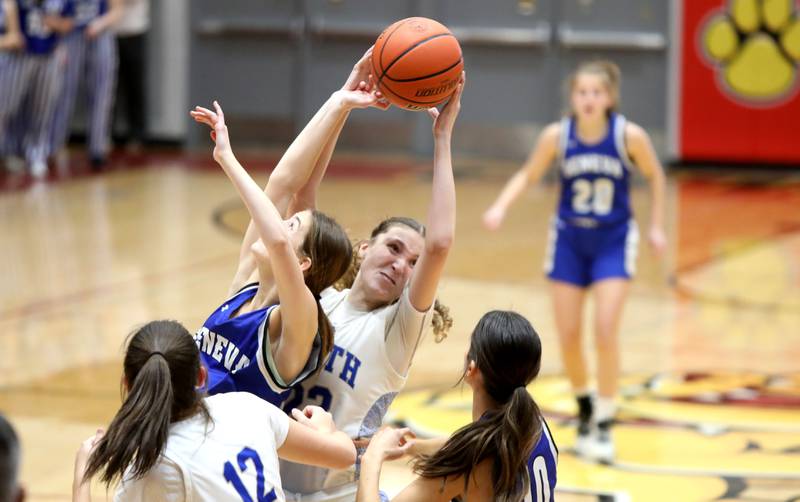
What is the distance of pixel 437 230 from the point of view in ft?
12.0

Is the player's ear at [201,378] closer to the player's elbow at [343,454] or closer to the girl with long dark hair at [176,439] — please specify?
the girl with long dark hair at [176,439]

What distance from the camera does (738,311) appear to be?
889 centimetres

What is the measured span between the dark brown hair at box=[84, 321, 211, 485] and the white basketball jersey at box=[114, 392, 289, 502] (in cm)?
4

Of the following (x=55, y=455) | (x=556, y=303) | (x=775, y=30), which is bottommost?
(x=55, y=455)

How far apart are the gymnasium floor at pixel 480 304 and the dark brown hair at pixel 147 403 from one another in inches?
99.8

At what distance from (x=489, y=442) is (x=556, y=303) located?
10.3 ft

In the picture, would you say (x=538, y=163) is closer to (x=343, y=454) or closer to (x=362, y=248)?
(x=362, y=248)

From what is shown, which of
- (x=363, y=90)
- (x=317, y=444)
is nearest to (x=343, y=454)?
(x=317, y=444)

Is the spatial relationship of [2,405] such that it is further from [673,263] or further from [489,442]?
[673,263]

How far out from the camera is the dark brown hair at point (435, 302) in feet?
13.3

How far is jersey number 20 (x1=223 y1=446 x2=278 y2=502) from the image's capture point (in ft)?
10.2

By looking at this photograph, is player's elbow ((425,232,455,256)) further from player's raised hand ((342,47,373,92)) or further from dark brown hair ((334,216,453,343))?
player's raised hand ((342,47,373,92))

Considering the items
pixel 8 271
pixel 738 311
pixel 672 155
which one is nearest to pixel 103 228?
pixel 8 271

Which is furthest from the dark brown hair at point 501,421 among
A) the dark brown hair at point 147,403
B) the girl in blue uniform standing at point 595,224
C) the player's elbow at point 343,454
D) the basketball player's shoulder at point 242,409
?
the girl in blue uniform standing at point 595,224
